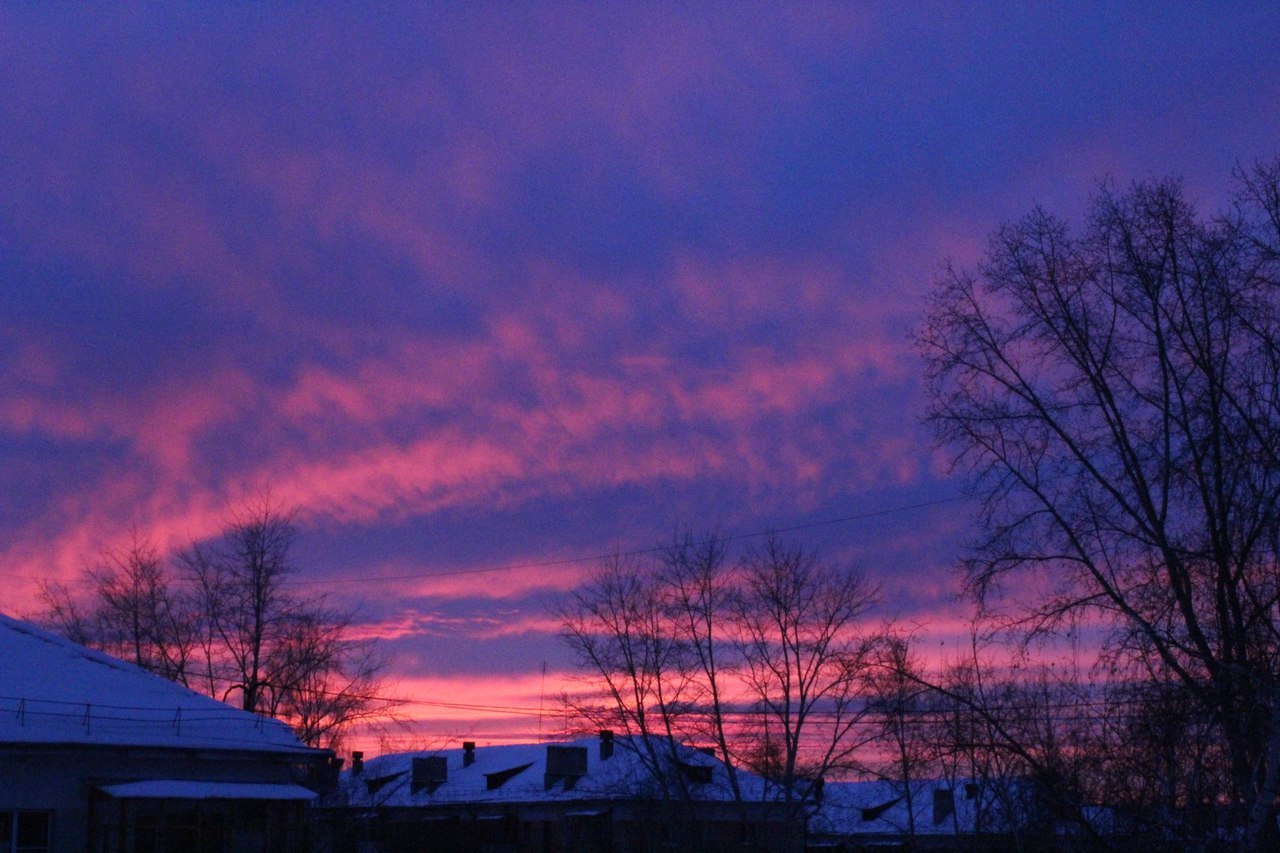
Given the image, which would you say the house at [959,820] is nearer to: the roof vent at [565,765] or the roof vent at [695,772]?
the roof vent at [695,772]

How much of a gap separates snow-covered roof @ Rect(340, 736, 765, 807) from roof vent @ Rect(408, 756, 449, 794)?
0.16 ft

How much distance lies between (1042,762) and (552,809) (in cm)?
3525

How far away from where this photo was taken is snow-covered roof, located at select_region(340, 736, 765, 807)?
45844 mm

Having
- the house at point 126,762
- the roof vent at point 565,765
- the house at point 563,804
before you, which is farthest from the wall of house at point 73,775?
the roof vent at point 565,765

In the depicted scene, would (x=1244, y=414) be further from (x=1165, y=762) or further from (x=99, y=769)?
(x=99, y=769)

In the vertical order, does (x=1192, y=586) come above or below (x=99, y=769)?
above

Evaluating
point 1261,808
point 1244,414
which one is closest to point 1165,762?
point 1261,808

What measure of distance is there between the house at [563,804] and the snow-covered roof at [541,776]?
7 centimetres

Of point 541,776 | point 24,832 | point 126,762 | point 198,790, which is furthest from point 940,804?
point 24,832

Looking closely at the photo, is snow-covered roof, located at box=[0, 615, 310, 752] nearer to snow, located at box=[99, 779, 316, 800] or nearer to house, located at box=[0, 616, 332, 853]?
house, located at box=[0, 616, 332, 853]

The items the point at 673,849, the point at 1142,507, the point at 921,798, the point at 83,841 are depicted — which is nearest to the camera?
the point at 1142,507

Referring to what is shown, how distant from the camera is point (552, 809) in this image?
54500mm

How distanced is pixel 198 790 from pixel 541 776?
3499cm

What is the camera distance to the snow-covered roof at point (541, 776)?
150ft
